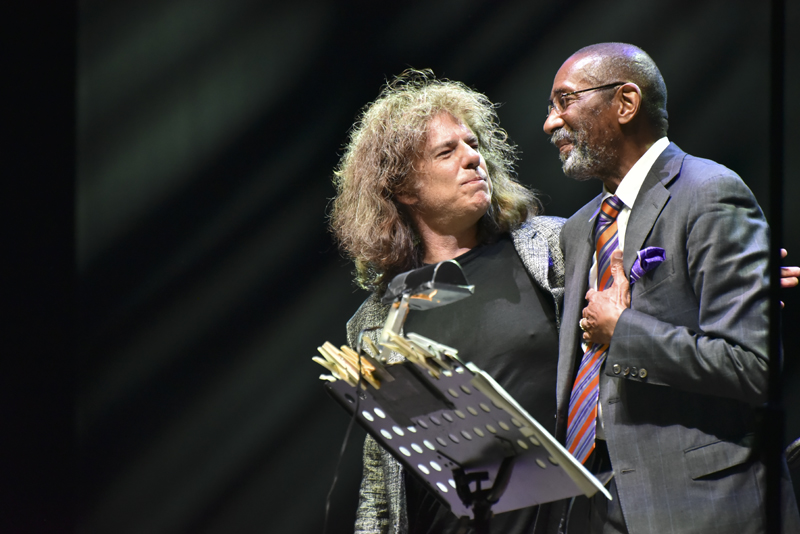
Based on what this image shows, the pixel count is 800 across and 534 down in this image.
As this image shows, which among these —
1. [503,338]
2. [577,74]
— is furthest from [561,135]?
[503,338]

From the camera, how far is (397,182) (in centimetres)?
247

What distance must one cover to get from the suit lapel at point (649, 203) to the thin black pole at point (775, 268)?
56cm

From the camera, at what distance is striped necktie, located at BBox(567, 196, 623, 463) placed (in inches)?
69.2

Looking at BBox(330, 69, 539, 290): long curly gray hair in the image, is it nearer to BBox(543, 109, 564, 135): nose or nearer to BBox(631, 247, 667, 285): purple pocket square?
BBox(543, 109, 564, 135): nose

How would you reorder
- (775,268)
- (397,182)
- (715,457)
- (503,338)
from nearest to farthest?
1. (775,268)
2. (715,457)
3. (503,338)
4. (397,182)

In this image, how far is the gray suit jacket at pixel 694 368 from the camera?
4.94 feet

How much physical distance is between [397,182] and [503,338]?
668mm

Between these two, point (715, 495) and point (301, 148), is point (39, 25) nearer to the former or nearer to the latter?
point (301, 148)

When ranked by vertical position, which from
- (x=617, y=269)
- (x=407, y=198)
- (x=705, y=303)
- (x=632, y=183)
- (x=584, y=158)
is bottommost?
(x=705, y=303)

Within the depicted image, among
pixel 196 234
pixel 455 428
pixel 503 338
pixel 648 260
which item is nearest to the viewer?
pixel 455 428

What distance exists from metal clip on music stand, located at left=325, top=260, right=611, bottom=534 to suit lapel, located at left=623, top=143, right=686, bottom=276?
0.49 metres

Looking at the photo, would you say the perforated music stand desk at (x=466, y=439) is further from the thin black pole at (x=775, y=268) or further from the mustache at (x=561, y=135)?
the mustache at (x=561, y=135)

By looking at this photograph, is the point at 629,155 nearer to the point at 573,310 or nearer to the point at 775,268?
the point at 573,310

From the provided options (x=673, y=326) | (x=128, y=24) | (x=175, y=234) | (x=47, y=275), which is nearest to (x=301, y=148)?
(x=175, y=234)
